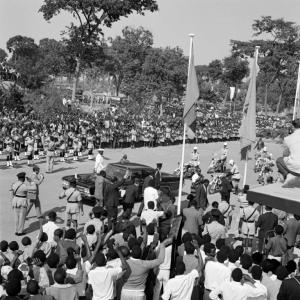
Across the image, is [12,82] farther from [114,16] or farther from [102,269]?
[102,269]

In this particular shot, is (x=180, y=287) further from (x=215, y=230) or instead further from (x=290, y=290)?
(x=215, y=230)

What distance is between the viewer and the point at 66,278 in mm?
6309

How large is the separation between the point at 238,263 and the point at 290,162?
3.38 m

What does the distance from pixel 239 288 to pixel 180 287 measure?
0.77 meters

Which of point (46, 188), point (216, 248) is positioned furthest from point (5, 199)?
point (216, 248)

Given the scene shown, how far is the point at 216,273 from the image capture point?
7141mm

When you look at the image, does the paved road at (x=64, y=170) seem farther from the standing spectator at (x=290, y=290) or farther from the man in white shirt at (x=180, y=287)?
the standing spectator at (x=290, y=290)

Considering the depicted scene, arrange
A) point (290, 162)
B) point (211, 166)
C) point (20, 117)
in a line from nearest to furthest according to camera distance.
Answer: point (290, 162) → point (211, 166) → point (20, 117)

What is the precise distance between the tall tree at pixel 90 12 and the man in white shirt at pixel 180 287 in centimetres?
2895

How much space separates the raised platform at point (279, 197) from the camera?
4809 millimetres

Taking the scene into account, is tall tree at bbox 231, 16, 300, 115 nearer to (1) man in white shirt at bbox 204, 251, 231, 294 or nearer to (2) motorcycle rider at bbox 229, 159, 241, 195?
(2) motorcycle rider at bbox 229, 159, 241, 195

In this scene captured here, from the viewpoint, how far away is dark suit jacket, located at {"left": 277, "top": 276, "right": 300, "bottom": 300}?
6012 millimetres

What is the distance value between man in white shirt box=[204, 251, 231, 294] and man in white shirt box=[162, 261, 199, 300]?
0.47m

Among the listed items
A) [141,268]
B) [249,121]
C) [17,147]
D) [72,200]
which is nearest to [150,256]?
[141,268]
